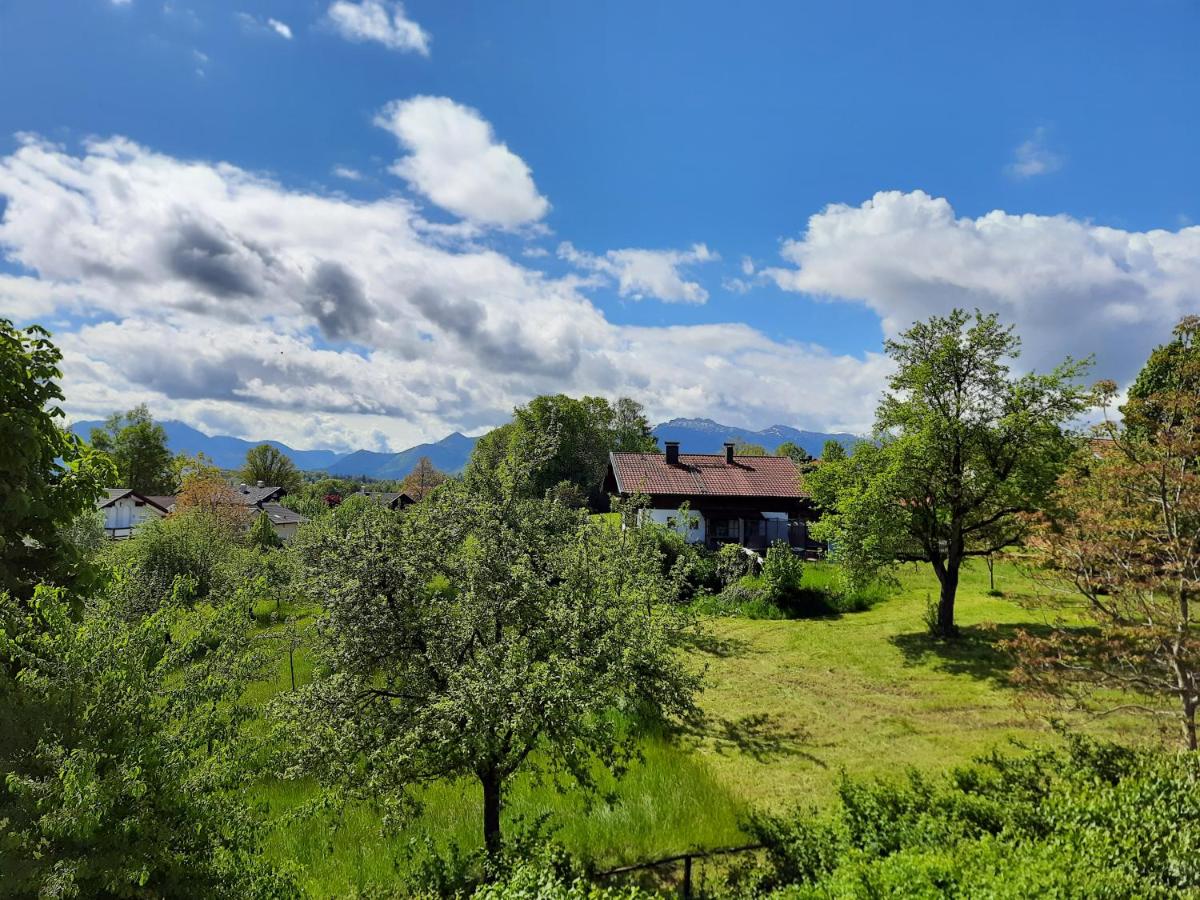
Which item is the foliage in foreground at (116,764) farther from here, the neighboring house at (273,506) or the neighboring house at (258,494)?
the neighboring house at (258,494)

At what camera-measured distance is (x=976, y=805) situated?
25.4ft

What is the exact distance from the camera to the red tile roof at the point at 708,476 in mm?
39531

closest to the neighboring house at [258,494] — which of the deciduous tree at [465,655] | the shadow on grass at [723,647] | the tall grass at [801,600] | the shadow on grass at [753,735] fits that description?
the tall grass at [801,600]

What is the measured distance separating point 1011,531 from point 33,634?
78.5 ft

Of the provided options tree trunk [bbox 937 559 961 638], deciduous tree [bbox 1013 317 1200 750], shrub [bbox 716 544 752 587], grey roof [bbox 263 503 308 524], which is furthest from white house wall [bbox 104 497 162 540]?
deciduous tree [bbox 1013 317 1200 750]

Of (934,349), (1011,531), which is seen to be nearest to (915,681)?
(1011,531)

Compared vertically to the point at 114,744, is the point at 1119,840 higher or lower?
lower

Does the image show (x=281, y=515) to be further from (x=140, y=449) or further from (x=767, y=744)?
(x=767, y=744)

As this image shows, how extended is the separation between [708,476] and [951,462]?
21.4 m

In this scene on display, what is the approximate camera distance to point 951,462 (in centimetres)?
2008

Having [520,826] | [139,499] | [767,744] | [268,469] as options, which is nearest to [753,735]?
[767,744]

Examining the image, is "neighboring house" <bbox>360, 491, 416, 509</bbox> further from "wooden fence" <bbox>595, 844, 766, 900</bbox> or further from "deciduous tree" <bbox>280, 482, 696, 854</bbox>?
"wooden fence" <bbox>595, 844, 766, 900</bbox>

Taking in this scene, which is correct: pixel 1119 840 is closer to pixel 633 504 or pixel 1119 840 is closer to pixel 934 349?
pixel 934 349

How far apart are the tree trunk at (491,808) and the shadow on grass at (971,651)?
1505 cm
